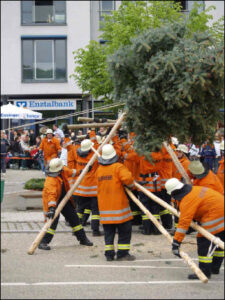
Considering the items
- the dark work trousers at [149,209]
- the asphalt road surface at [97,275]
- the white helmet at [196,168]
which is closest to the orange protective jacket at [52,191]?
the asphalt road surface at [97,275]

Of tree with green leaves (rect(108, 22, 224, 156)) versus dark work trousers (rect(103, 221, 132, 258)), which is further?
dark work trousers (rect(103, 221, 132, 258))

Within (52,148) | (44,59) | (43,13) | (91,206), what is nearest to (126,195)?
(91,206)

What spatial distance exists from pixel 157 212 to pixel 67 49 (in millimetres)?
20153

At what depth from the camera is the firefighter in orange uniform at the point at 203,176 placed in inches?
136

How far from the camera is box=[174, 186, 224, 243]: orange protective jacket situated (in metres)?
3.36

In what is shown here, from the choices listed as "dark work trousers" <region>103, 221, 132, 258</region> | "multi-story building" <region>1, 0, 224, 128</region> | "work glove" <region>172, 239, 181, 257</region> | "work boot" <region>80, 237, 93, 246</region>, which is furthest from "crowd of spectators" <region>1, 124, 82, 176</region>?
"work glove" <region>172, 239, 181, 257</region>

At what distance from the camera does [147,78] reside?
9.36 ft

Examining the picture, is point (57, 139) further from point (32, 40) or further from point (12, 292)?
point (32, 40)

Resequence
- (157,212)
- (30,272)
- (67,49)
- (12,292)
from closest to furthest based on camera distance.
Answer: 1. (12,292)
2. (30,272)
3. (157,212)
4. (67,49)

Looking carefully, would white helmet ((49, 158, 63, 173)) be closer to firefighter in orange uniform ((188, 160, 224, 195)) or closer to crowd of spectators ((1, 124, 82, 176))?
firefighter in orange uniform ((188, 160, 224, 195))

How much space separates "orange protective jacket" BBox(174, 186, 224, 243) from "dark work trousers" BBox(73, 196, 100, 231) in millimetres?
4929

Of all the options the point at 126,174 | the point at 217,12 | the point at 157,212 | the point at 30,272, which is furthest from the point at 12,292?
the point at 217,12

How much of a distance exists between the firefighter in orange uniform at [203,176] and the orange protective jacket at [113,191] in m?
2.93

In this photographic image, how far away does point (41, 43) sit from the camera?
1099 inches
